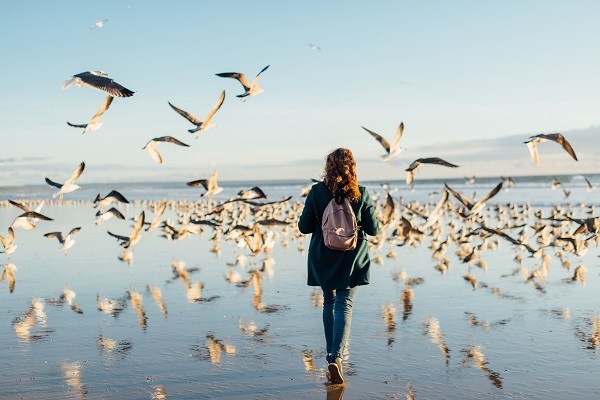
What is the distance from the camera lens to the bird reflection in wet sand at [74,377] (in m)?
6.09

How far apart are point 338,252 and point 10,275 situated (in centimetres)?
952

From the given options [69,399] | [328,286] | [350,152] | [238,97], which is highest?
[238,97]

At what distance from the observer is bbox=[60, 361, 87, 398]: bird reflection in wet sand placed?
6094mm

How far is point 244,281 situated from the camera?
1284 centimetres

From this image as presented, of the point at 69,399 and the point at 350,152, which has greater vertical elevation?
the point at 350,152

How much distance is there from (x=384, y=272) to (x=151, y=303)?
5296 mm

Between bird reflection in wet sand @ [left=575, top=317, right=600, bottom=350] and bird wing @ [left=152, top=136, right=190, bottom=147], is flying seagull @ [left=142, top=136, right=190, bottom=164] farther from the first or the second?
bird reflection in wet sand @ [left=575, top=317, right=600, bottom=350]

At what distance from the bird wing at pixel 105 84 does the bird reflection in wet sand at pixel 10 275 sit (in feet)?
→ 14.4

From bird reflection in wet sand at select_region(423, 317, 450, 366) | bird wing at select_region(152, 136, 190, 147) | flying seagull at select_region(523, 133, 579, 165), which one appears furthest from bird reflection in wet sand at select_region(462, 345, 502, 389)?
bird wing at select_region(152, 136, 190, 147)

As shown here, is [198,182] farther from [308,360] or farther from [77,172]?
[308,360]

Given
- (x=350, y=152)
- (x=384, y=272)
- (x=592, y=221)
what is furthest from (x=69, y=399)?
(x=592, y=221)

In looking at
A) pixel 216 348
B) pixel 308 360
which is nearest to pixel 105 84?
pixel 216 348

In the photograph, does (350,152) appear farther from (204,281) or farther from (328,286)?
(204,281)

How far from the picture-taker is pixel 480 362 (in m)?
6.97
